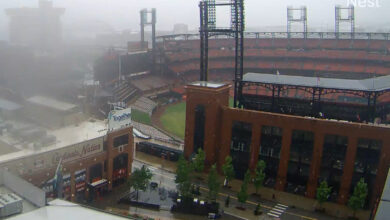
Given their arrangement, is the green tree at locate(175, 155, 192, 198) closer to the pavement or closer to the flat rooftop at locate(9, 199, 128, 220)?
the pavement

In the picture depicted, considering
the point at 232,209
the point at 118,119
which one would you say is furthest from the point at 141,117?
the point at 232,209

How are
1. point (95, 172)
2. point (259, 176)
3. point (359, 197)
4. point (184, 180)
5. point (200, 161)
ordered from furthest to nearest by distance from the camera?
point (200, 161)
point (259, 176)
point (95, 172)
point (184, 180)
point (359, 197)

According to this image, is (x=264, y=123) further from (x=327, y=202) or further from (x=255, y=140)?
(x=327, y=202)

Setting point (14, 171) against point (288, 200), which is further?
Answer: point (288, 200)

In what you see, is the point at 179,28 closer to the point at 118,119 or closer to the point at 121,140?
the point at 121,140

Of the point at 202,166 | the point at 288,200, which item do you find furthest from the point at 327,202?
the point at 202,166

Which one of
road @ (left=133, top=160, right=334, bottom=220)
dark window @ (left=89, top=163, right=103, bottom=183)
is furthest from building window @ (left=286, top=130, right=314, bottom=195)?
dark window @ (left=89, top=163, right=103, bottom=183)
